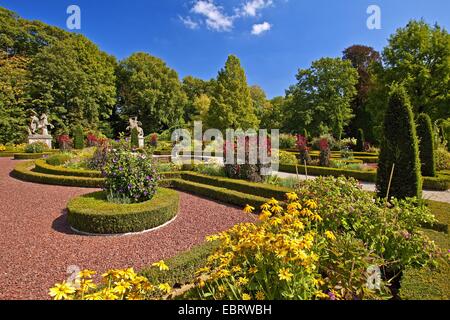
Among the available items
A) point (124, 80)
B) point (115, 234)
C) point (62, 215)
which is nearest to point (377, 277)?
point (115, 234)

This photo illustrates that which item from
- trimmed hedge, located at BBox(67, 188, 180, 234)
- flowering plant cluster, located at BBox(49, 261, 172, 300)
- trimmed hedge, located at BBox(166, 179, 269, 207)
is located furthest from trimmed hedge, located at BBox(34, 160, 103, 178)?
flowering plant cluster, located at BBox(49, 261, 172, 300)

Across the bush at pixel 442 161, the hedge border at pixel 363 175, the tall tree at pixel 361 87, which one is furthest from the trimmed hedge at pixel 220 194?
the tall tree at pixel 361 87

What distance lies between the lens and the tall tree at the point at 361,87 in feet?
88.7

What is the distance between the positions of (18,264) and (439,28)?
92.6 feet

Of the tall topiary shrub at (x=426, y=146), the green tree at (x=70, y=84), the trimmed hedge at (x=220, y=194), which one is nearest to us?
the trimmed hedge at (x=220, y=194)

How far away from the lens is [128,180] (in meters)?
5.61

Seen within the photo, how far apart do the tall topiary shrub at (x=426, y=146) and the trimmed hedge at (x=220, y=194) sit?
703 cm

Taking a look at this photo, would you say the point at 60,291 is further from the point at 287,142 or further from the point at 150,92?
the point at 150,92

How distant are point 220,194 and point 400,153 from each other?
457 centimetres

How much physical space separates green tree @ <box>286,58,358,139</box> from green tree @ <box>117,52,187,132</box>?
15180mm

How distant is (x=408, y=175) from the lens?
17.2ft

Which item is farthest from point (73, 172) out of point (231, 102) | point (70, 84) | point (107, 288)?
point (231, 102)

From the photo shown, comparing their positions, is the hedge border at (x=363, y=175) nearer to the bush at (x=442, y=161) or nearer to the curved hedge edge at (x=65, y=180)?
the bush at (x=442, y=161)
